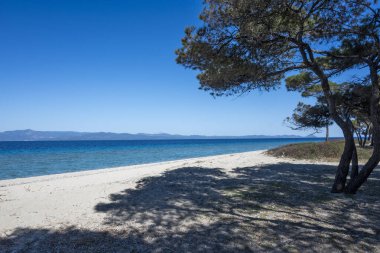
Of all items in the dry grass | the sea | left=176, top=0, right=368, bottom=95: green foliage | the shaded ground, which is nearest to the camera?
the shaded ground

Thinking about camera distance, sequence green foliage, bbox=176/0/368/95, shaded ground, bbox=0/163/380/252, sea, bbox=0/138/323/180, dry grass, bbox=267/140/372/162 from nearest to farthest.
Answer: shaded ground, bbox=0/163/380/252 < green foliage, bbox=176/0/368/95 < dry grass, bbox=267/140/372/162 < sea, bbox=0/138/323/180

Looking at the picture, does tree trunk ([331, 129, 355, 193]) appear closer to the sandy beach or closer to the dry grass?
the sandy beach

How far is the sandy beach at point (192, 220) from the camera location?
13.6ft

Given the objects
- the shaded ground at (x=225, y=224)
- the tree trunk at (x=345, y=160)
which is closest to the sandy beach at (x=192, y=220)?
the shaded ground at (x=225, y=224)

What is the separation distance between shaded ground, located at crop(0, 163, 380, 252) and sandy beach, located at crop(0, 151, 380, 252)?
15mm

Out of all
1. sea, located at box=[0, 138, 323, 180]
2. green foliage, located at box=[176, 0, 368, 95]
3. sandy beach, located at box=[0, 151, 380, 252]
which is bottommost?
sea, located at box=[0, 138, 323, 180]

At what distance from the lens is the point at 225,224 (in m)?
5.04

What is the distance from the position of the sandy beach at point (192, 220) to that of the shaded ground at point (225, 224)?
0.05ft

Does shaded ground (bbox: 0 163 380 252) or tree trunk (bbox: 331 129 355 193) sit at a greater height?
tree trunk (bbox: 331 129 355 193)

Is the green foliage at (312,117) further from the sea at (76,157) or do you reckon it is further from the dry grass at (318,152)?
the sea at (76,157)

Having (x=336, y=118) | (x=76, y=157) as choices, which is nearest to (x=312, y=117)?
(x=336, y=118)

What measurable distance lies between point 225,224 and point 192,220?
2.29 feet

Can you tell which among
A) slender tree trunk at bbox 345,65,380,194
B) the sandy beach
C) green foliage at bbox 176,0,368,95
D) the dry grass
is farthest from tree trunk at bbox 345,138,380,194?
the dry grass

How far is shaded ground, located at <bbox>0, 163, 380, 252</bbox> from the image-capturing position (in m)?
4.10
